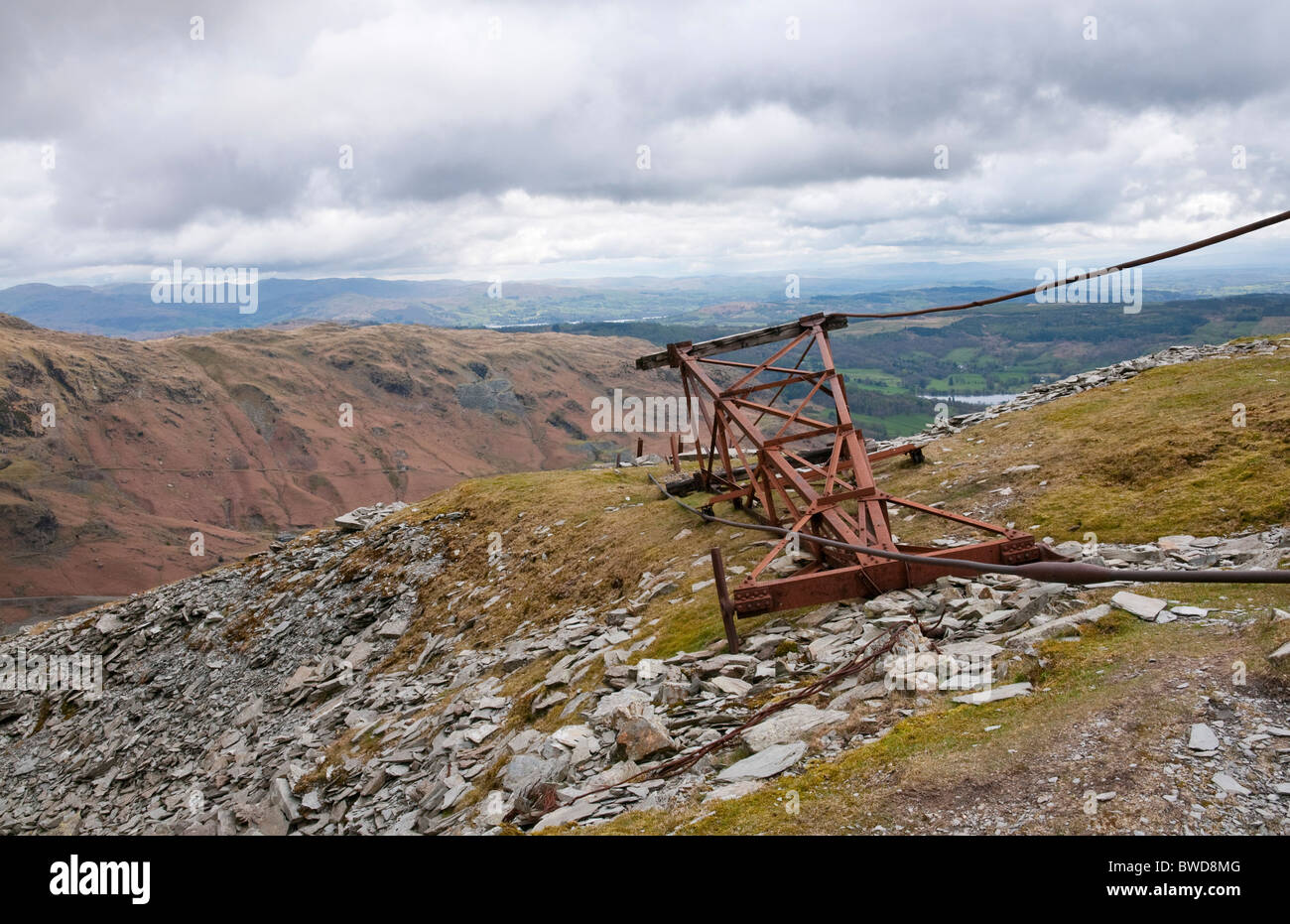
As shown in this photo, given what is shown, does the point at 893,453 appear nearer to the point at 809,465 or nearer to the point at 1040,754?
the point at 809,465

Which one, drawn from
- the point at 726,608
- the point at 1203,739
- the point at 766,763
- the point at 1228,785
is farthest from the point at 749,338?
the point at 1228,785

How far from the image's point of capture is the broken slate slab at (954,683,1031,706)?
802cm

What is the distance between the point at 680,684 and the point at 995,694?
14.8 ft

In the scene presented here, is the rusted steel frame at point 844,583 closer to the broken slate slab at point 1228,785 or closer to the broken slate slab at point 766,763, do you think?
the broken slate slab at point 766,763

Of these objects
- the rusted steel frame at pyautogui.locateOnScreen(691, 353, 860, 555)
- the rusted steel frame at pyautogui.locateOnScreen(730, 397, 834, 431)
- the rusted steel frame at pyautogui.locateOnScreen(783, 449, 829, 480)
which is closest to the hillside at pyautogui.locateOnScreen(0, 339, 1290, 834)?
the rusted steel frame at pyautogui.locateOnScreen(691, 353, 860, 555)

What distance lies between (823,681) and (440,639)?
593 inches

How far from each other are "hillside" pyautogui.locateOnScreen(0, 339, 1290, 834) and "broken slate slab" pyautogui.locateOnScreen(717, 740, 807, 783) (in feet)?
0.17

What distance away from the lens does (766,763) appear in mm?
8094
